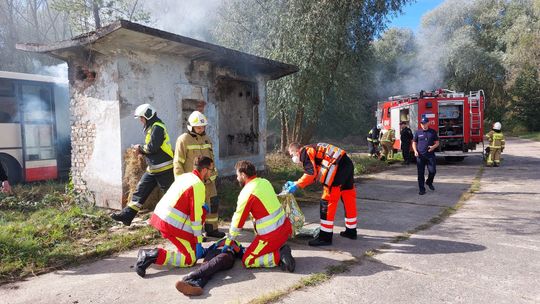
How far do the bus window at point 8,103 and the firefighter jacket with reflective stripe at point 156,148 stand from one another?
556cm

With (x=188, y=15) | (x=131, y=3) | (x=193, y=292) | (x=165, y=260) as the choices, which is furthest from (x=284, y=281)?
(x=131, y=3)

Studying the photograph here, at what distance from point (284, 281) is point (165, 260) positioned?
46.8 inches

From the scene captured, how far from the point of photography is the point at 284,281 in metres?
3.56

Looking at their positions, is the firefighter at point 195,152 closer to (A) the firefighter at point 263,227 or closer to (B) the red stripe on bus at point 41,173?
(A) the firefighter at point 263,227

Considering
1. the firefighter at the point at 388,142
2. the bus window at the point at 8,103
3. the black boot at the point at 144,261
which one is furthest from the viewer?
the firefighter at the point at 388,142

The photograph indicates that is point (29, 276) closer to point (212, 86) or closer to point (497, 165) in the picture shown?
point (212, 86)

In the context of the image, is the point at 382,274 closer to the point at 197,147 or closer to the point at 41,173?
the point at 197,147

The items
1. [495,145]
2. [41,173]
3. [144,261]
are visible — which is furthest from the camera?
[495,145]

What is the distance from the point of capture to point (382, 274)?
3717 mm

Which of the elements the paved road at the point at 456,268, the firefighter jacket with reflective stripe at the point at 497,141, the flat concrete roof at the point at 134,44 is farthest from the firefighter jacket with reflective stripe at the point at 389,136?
the paved road at the point at 456,268

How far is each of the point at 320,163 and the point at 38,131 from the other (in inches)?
306

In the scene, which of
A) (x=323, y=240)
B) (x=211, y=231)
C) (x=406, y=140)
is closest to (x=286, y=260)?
(x=323, y=240)

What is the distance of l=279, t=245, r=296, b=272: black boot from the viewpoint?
12.2 ft

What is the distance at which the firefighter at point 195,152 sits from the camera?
500 cm
